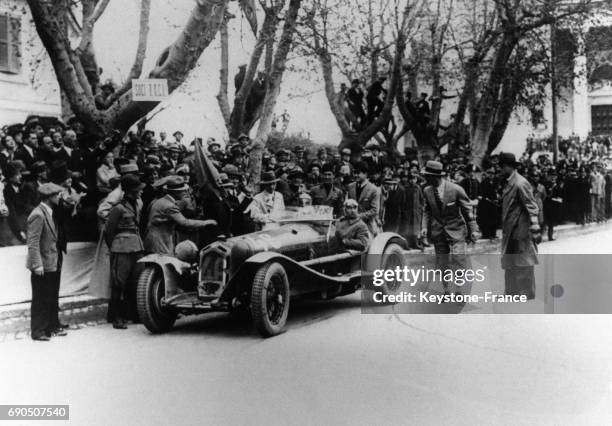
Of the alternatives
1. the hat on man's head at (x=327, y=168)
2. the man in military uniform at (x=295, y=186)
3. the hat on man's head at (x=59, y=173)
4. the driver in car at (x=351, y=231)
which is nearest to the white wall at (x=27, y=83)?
the hat on man's head at (x=59, y=173)

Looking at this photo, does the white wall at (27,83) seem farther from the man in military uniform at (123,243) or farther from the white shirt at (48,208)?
the man in military uniform at (123,243)

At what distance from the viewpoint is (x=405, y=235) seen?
10.3m

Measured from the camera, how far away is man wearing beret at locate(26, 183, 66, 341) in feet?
17.4

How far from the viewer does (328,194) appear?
874 centimetres

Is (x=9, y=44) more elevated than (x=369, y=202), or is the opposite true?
(x=9, y=44)

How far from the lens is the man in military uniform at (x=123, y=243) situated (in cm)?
595

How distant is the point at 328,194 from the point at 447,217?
104 inches

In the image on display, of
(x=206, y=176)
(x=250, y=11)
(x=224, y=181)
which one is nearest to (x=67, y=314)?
(x=206, y=176)

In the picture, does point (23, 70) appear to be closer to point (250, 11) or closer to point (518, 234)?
point (250, 11)

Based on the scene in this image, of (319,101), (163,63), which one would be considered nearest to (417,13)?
(319,101)

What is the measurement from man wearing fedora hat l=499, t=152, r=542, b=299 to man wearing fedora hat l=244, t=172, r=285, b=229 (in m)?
2.11

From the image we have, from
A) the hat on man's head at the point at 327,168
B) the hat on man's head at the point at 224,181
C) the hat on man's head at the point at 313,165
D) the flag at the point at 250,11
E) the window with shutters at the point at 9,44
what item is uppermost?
the flag at the point at 250,11

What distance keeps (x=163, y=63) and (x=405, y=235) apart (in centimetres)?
467

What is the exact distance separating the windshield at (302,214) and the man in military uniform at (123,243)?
48.7 inches
